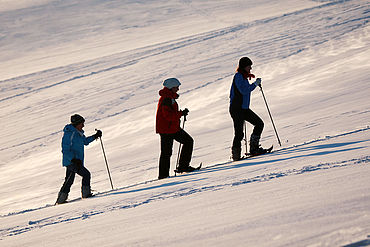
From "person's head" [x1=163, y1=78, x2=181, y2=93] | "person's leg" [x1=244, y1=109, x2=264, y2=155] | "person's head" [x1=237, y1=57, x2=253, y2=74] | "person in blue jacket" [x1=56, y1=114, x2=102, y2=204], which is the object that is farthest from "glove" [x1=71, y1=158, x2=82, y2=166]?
"person's head" [x1=237, y1=57, x2=253, y2=74]

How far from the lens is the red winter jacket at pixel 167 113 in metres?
5.97

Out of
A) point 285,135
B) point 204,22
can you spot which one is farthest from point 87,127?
point 204,22

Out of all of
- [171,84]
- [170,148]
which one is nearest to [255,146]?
[170,148]

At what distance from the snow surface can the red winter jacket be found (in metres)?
0.71

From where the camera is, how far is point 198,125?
445 inches

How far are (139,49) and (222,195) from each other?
22770 millimetres

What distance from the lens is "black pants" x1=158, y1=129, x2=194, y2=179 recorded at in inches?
246

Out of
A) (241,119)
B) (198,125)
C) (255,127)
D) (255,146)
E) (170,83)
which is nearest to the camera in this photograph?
(170,83)

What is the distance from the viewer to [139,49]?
85.3ft

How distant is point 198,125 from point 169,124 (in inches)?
205

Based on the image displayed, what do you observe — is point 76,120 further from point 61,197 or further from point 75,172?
point 61,197

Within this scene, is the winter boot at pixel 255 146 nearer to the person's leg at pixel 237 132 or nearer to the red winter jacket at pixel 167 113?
the person's leg at pixel 237 132

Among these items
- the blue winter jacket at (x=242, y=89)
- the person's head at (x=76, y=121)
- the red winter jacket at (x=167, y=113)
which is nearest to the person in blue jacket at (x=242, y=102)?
the blue winter jacket at (x=242, y=89)

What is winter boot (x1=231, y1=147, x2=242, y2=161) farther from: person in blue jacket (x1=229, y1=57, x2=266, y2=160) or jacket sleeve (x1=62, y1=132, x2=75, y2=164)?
jacket sleeve (x1=62, y1=132, x2=75, y2=164)
